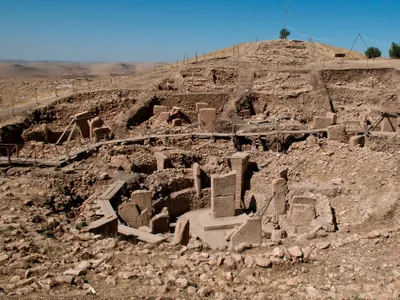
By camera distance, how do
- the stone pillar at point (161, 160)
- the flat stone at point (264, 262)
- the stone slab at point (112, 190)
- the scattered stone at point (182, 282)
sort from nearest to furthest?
1. the scattered stone at point (182, 282)
2. the flat stone at point (264, 262)
3. the stone slab at point (112, 190)
4. the stone pillar at point (161, 160)

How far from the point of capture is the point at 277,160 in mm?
15297

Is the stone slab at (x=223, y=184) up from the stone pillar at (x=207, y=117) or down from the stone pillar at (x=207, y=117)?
down

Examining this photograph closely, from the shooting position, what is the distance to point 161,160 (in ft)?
49.8

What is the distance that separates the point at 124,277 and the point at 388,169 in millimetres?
9602

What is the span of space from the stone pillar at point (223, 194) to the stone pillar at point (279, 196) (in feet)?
4.68

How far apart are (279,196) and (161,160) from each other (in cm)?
514

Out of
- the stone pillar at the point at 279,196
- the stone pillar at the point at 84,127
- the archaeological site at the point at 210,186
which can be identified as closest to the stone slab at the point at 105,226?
the archaeological site at the point at 210,186

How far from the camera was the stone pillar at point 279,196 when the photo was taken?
1266 cm

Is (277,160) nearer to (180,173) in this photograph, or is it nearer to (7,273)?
(180,173)

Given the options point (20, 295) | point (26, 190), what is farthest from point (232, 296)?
point (26, 190)

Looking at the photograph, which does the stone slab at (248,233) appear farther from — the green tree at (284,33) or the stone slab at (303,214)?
the green tree at (284,33)

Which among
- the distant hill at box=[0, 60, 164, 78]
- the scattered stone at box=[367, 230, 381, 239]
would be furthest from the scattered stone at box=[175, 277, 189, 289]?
the distant hill at box=[0, 60, 164, 78]

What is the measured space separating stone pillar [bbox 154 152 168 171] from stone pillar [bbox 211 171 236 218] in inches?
120

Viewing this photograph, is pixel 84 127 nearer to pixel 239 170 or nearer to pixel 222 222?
pixel 239 170
